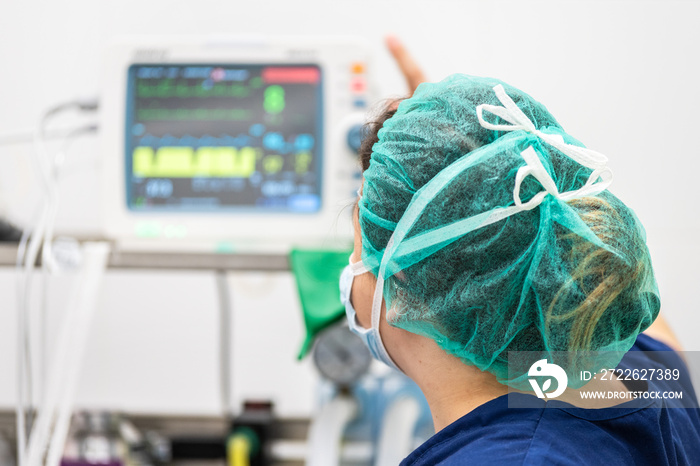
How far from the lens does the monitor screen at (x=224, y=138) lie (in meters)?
1.22

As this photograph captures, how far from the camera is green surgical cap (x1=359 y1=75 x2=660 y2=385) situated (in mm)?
604

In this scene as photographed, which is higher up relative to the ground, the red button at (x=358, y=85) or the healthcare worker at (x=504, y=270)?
the red button at (x=358, y=85)

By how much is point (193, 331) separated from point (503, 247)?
129cm

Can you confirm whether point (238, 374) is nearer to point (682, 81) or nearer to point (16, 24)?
point (16, 24)

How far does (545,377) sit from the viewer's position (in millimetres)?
674

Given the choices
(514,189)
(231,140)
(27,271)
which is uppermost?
(514,189)

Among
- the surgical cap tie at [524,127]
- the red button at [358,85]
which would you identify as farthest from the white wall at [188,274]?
the surgical cap tie at [524,127]

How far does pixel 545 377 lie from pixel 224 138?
2.62 ft

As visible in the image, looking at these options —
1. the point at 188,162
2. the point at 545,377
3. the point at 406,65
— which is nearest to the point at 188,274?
the point at 188,162

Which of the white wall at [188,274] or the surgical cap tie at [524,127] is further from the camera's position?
the white wall at [188,274]

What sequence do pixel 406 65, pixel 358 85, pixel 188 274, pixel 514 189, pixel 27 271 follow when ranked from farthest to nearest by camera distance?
pixel 188 274
pixel 406 65
pixel 358 85
pixel 27 271
pixel 514 189

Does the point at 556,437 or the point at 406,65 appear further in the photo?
the point at 406,65

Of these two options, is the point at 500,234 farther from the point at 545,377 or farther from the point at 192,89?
the point at 192,89

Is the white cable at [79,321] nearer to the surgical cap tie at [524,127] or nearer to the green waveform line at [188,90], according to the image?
the green waveform line at [188,90]
